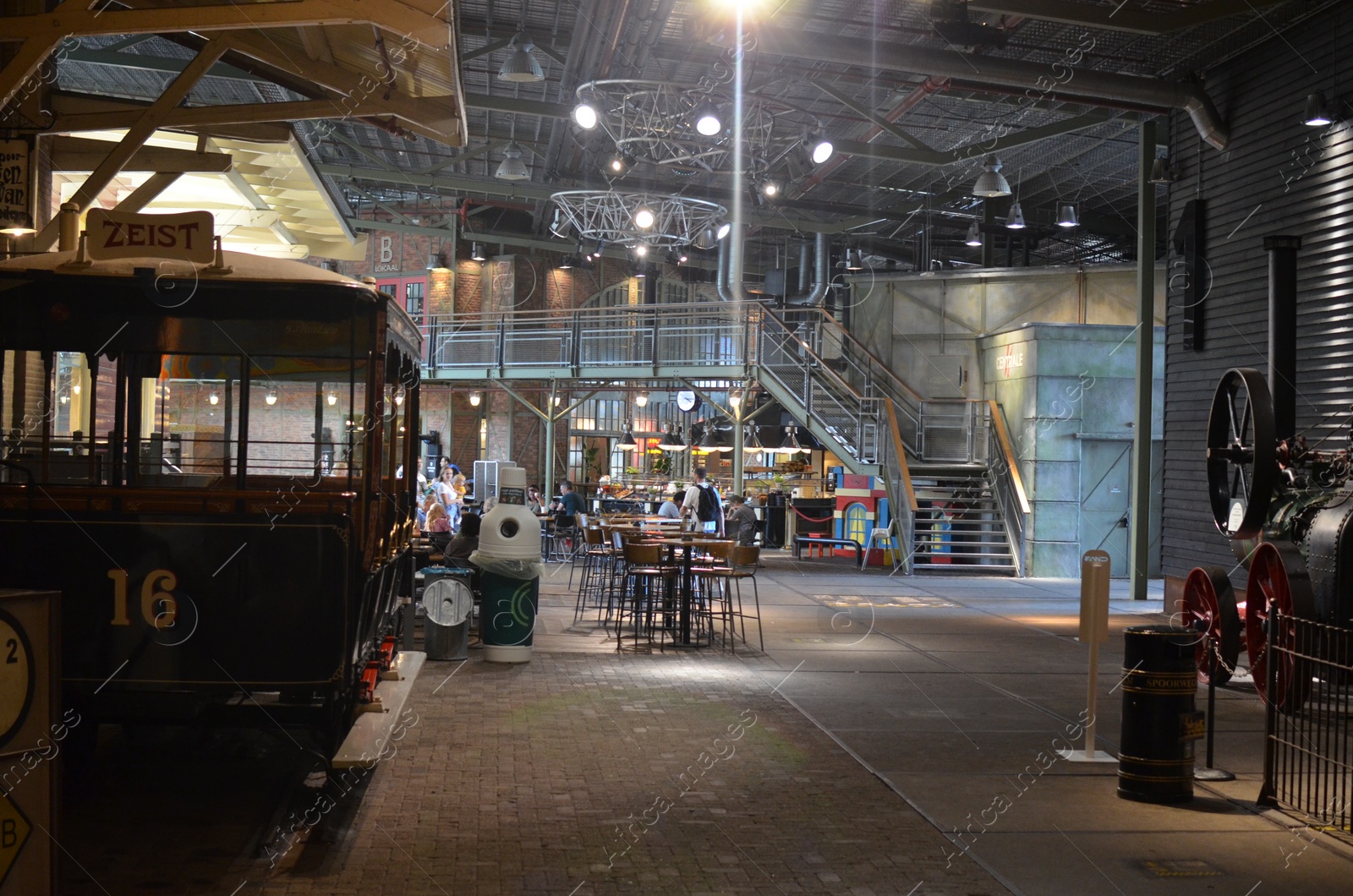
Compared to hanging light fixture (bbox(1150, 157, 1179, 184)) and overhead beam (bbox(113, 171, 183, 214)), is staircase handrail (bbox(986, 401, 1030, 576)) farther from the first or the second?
overhead beam (bbox(113, 171, 183, 214))

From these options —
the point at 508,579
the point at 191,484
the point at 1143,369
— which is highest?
the point at 1143,369

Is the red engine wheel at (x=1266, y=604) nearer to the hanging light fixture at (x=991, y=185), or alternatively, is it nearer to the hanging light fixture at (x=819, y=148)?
the hanging light fixture at (x=819, y=148)

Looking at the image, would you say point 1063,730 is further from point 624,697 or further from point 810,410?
point 810,410

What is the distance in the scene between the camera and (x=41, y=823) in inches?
145

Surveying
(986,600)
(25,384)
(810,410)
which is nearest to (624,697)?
(25,384)

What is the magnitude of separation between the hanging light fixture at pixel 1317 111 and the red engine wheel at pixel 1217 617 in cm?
508

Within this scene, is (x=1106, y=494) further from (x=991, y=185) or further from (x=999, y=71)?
(x=999, y=71)

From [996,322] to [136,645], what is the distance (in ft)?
65.8

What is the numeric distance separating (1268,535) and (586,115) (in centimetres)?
860

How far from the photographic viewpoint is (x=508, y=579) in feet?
34.6

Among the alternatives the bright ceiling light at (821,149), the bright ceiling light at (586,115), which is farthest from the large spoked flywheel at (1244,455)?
the bright ceiling light at (586,115)

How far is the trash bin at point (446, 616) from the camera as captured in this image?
1076 centimetres

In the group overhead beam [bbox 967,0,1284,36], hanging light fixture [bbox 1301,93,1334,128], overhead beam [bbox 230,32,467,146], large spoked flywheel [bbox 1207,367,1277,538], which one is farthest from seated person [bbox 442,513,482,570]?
hanging light fixture [bbox 1301,93,1334,128]

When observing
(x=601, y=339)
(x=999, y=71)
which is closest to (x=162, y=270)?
(x=999, y=71)
